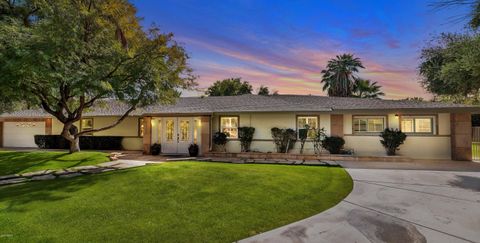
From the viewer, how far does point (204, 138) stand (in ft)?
49.2

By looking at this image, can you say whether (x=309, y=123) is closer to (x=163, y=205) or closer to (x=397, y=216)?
(x=397, y=216)

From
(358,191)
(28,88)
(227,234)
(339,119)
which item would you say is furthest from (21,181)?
(339,119)

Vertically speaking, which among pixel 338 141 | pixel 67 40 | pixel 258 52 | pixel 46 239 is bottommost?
pixel 46 239

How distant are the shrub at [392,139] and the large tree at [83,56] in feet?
34.9

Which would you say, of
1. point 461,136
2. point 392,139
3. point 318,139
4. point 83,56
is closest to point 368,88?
point 461,136

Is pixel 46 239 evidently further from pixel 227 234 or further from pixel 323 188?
pixel 323 188

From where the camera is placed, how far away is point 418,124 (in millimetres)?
13539

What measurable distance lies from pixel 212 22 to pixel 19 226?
11.2 metres

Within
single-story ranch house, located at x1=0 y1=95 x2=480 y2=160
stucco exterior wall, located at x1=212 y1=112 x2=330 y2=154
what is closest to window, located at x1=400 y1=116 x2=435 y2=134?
single-story ranch house, located at x1=0 y1=95 x2=480 y2=160

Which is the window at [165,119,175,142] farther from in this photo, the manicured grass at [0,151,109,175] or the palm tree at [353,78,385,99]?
the palm tree at [353,78,385,99]

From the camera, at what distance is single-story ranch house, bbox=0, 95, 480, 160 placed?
42.7 feet

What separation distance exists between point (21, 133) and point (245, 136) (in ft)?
62.4

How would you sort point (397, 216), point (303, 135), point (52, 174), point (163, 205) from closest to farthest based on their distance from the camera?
point (397, 216) < point (163, 205) < point (52, 174) < point (303, 135)

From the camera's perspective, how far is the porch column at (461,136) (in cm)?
1267
